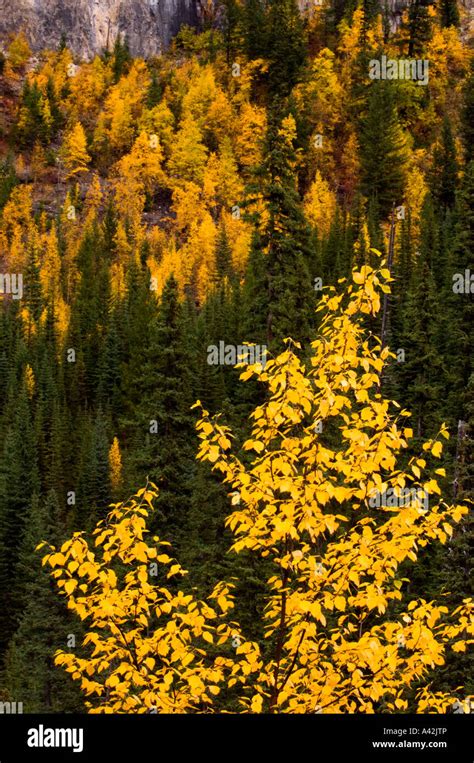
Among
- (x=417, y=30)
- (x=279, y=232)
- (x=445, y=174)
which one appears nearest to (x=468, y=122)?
(x=445, y=174)

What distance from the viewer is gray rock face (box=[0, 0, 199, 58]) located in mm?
149625

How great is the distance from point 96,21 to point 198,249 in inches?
3511

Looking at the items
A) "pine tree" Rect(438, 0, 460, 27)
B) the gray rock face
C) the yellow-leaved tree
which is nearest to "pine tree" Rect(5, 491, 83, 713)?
the yellow-leaved tree

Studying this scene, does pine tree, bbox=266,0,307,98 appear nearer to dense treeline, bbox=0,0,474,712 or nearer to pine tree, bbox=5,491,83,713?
dense treeline, bbox=0,0,474,712

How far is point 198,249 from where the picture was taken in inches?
3561

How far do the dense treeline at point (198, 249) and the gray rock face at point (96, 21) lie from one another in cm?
535

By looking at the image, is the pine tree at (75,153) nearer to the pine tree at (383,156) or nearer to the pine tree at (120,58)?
the pine tree at (120,58)

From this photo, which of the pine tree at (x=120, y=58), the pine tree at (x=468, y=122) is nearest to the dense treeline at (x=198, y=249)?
the pine tree at (x=468, y=122)

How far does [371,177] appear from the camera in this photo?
77062 mm

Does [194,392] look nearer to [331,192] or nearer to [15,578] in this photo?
[15,578]

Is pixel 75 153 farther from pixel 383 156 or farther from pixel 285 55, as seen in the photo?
pixel 383 156
